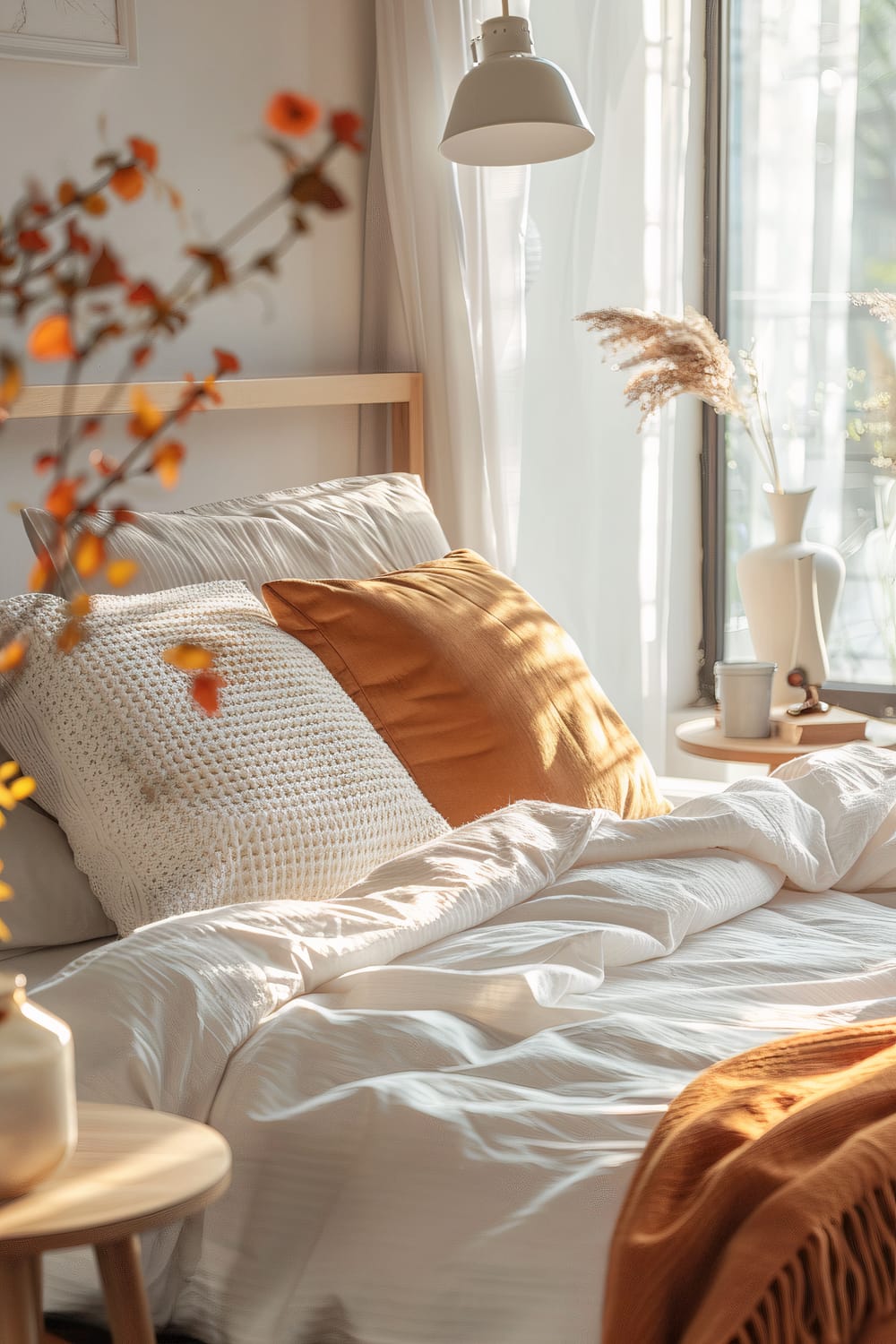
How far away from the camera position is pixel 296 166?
458mm

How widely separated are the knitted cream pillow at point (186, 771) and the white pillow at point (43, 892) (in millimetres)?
27

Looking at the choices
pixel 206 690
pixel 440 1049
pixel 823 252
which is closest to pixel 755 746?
pixel 823 252

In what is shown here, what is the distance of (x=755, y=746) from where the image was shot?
2906mm

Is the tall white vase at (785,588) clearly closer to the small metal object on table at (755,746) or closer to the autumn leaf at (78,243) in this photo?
the small metal object on table at (755,746)

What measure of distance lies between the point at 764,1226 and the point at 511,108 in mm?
1972

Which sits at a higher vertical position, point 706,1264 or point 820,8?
point 820,8

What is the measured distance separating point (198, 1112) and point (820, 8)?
3132mm

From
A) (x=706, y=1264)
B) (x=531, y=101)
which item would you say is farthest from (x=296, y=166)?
(x=531, y=101)

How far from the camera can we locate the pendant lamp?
2.50 meters

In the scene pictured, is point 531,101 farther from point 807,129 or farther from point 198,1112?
point 198,1112

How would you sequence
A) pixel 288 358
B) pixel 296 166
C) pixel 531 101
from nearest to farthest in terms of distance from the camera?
pixel 296 166 → pixel 531 101 → pixel 288 358

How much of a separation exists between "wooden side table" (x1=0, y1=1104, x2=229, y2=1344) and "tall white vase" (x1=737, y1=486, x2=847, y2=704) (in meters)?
2.24

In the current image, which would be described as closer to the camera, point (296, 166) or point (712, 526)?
point (296, 166)

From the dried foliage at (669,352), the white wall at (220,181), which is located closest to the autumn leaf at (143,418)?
the white wall at (220,181)
